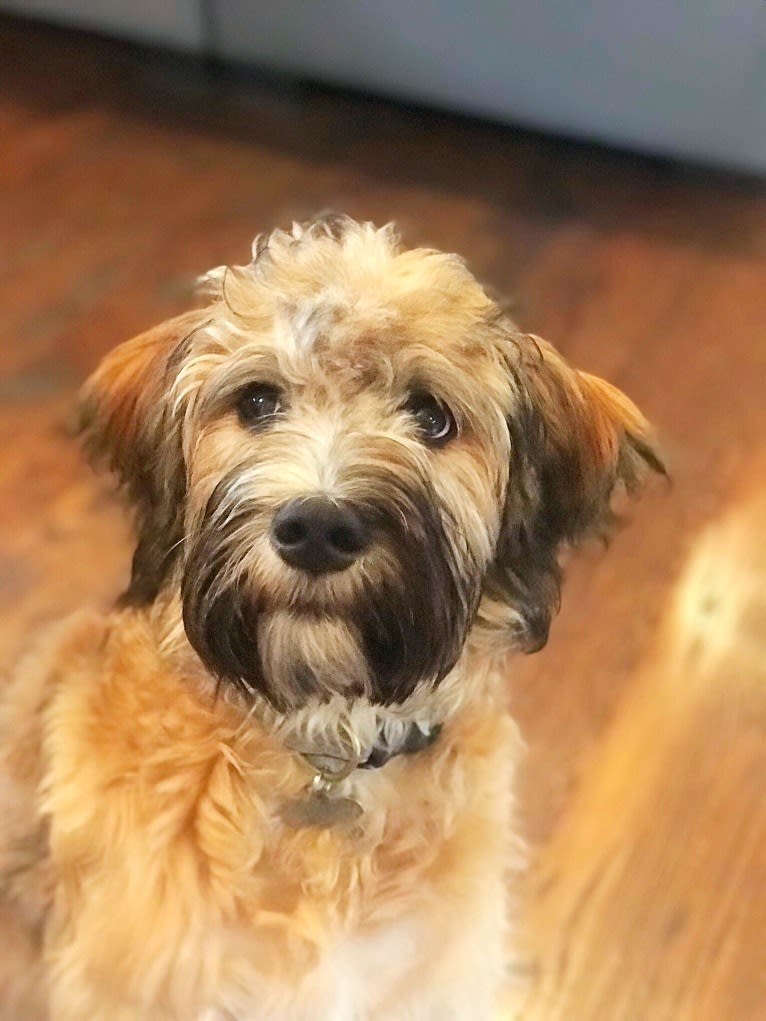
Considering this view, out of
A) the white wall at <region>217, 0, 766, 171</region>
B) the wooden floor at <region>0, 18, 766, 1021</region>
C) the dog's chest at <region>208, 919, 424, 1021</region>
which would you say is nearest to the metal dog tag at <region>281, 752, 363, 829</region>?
the dog's chest at <region>208, 919, 424, 1021</region>

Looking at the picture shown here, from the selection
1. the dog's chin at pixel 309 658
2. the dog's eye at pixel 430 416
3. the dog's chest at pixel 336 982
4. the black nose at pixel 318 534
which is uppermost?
the dog's eye at pixel 430 416

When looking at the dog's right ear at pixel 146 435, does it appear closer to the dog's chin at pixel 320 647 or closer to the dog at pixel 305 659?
the dog at pixel 305 659

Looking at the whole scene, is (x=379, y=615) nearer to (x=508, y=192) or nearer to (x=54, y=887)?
(x=54, y=887)

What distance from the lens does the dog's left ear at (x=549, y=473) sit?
1147mm

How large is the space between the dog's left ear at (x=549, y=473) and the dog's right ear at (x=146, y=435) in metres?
0.30

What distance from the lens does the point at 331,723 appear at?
3.92 ft

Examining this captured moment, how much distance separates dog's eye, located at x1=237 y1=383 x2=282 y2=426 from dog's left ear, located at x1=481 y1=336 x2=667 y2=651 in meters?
0.21

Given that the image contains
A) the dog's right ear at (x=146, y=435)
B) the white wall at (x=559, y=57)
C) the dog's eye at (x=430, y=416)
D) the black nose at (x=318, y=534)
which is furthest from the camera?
the white wall at (x=559, y=57)

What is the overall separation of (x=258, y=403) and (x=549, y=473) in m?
0.28

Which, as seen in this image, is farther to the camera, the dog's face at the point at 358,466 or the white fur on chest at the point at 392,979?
the white fur on chest at the point at 392,979

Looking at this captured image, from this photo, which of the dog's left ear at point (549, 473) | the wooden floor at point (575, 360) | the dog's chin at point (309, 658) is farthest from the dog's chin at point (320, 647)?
the wooden floor at point (575, 360)

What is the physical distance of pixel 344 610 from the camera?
3.29 feet

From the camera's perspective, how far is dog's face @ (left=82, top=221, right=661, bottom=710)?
0.98 m

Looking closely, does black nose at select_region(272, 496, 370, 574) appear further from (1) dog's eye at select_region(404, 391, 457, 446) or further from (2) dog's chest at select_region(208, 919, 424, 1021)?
(2) dog's chest at select_region(208, 919, 424, 1021)
